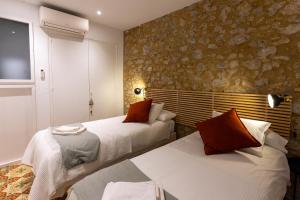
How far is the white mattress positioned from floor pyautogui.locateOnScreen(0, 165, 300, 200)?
2.90 feet

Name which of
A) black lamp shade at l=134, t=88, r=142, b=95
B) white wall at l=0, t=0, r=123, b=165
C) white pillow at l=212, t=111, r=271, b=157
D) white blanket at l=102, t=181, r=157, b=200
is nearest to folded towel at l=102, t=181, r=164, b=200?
white blanket at l=102, t=181, r=157, b=200

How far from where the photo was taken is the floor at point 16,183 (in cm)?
201

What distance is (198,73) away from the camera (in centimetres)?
280

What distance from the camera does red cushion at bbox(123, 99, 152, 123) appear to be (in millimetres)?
2863

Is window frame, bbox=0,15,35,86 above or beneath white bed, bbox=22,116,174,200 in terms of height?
above

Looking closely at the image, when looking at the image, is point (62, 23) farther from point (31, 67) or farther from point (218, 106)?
point (218, 106)

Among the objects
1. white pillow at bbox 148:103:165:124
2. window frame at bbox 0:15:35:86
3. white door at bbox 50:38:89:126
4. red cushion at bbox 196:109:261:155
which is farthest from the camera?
white door at bbox 50:38:89:126

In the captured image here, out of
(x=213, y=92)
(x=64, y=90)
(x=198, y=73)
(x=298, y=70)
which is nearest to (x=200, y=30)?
(x=198, y=73)

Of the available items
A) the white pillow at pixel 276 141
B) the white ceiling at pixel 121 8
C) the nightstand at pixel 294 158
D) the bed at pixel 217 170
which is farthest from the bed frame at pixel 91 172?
the white ceiling at pixel 121 8

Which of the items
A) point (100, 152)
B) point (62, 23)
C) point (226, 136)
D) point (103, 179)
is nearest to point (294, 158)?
point (226, 136)

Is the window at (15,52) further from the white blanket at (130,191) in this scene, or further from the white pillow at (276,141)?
the white pillow at (276,141)

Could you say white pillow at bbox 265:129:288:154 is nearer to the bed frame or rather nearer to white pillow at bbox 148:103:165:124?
the bed frame

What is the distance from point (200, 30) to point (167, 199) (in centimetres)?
249

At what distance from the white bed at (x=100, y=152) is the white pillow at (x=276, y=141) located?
145cm
